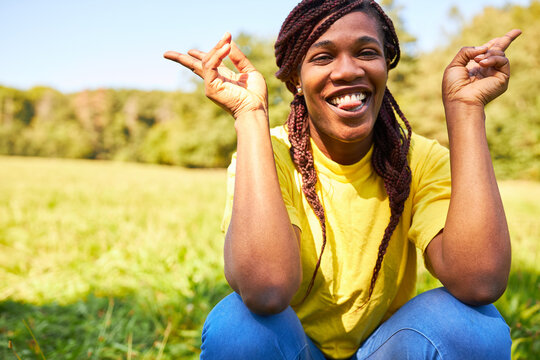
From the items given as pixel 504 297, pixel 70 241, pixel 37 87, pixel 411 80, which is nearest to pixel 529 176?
pixel 411 80

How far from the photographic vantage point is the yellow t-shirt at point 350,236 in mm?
1604

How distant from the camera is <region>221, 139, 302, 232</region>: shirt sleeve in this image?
1.52 meters

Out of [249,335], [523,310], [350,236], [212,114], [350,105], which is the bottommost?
[523,310]

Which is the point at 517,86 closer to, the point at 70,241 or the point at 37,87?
the point at 70,241

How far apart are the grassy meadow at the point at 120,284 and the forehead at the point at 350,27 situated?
1733mm

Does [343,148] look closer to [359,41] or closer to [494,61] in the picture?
[359,41]

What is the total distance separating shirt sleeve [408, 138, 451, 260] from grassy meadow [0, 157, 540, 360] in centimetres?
114

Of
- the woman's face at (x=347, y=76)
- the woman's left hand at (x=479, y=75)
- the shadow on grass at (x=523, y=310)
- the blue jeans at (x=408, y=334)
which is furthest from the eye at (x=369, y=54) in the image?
the shadow on grass at (x=523, y=310)

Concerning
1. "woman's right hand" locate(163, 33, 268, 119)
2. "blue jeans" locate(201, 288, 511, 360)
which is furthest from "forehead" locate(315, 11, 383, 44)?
"blue jeans" locate(201, 288, 511, 360)

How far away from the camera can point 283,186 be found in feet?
5.26

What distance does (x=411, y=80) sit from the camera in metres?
21.8

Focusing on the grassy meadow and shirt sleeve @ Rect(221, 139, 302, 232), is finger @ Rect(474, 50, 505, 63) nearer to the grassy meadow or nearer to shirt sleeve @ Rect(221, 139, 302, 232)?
shirt sleeve @ Rect(221, 139, 302, 232)

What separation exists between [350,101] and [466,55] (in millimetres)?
463

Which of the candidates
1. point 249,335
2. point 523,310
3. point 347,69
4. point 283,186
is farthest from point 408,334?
point 523,310
